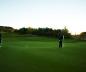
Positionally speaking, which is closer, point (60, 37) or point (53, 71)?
point (53, 71)

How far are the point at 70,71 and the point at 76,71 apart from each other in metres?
0.30

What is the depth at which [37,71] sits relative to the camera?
11.0 meters

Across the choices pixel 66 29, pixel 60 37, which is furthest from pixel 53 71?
pixel 66 29

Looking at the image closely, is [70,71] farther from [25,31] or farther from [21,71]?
[25,31]

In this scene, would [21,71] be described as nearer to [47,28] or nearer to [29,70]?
[29,70]

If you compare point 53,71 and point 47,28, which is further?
point 47,28

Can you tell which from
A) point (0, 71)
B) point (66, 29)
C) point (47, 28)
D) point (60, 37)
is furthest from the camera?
point (66, 29)

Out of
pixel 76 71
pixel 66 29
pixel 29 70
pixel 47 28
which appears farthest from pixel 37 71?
pixel 66 29

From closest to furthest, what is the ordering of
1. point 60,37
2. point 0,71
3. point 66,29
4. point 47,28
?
point 0,71, point 60,37, point 47,28, point 66,29

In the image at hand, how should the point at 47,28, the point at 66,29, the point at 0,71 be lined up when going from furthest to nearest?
the point at 66,29 → the point at 47,28 → the point at 0,71

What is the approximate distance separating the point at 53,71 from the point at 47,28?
11647 cm

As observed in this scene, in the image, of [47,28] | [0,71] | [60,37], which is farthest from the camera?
[47,28]

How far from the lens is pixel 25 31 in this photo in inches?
5039

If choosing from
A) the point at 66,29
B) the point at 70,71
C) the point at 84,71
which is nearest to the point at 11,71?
the point at 70,71
